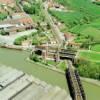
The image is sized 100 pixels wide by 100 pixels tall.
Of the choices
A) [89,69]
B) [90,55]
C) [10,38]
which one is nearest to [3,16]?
[10,38]

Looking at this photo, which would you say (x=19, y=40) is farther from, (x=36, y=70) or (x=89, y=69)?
(x=89, y=69)

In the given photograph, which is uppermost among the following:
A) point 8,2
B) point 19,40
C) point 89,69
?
point 8,2

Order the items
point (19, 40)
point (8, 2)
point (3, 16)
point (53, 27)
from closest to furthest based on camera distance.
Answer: point (19, 40) → point (53, 27) → point (3, 16) → point (8, 2)

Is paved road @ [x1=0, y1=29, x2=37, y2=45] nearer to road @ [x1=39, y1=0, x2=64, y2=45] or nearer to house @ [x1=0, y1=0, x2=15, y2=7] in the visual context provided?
road @ [x1=39, y1=0, x2=64, y2=45]

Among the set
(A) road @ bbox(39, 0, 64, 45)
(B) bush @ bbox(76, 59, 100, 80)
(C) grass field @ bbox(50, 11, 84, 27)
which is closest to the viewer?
(B) bush @ bbox(76, 59, 100, 80)

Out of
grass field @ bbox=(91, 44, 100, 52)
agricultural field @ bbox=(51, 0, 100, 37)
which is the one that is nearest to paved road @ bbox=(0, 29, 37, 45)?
agricultural field @ bbox=(51, 0, 100, 37)

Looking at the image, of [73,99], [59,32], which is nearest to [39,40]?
[59,32]
